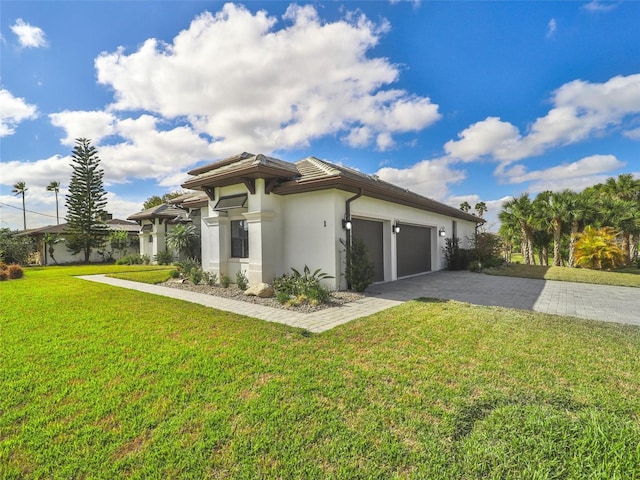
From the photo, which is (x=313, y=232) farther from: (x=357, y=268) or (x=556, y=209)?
(x=556, y=209)

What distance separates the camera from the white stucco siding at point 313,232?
908cm

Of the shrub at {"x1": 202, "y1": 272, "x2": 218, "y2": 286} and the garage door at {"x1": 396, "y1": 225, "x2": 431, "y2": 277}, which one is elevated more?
the garage door at {"x1": 396, "y1": 225, "x2": 431, "y2": 277}

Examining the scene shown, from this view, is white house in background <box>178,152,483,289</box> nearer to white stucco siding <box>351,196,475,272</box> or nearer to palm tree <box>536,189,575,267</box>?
white stucco siding <box>351,196,475,272</box>

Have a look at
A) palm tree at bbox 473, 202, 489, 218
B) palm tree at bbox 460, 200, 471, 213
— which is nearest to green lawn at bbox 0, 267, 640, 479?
palm tree at bbox 460, 200, 471, 213

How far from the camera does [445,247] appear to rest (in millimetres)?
17250

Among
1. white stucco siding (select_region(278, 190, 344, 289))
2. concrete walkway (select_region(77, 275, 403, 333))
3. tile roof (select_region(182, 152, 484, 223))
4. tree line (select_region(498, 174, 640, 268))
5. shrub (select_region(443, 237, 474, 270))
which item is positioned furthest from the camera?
tree line (select_region(498, 174, 640, 268))

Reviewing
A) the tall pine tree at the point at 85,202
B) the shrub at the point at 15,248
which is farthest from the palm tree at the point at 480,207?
the shrub at the point at 15,248

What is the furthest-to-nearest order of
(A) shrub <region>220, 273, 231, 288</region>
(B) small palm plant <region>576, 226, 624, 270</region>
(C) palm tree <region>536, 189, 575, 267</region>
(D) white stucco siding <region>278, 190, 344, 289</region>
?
(C) palm tree <region>536, 189, 575, 267</region>
(B) small palm plant <region>576, 226, 624, 270</region>
(A) shrub <region>220, 273, 231, 288</region>
(D) white stucco siding <region>278, 190, 344, 289</region>

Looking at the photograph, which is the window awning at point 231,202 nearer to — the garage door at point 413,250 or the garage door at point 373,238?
the garage door at point 373,238

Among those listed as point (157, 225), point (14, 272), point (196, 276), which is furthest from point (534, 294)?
point (157, 225)

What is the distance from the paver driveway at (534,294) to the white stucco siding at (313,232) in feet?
6.62

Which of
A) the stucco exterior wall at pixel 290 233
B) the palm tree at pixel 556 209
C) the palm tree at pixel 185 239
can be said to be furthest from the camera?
the palm tree at pixel 556 209

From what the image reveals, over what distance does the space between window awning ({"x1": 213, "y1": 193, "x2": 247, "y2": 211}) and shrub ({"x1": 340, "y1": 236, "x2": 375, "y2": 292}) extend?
388cm

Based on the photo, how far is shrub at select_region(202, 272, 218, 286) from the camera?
11.0 m
